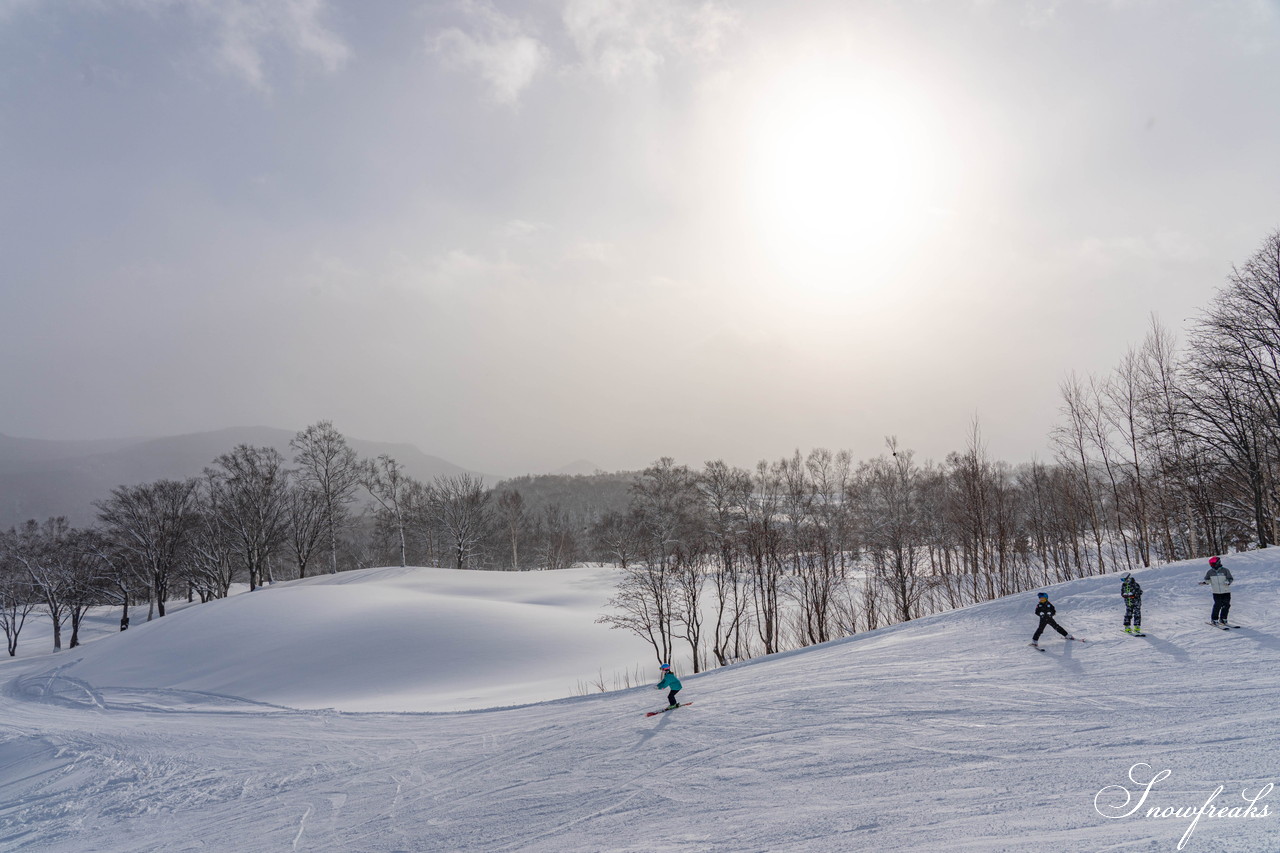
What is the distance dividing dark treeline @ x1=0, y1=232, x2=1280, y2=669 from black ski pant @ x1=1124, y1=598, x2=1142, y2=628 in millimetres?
13175

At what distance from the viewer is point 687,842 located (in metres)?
6.45

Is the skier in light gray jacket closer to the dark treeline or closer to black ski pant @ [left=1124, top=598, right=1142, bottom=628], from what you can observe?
black ski pant @ [left=1124, top=598, right=1142, bottom=628]

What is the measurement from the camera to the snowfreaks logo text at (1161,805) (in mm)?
5207

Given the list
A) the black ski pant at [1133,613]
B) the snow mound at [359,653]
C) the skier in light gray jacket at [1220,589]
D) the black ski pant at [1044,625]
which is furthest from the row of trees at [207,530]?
the skier in light gray jacket at [1220,589]

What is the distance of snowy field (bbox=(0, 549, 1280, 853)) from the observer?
6.07 meters

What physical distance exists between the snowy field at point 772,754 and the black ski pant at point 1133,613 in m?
0.35

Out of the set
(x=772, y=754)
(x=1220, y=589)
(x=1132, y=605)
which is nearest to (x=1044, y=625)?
(x=1132, y=605)

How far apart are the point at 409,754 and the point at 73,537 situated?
217 ft

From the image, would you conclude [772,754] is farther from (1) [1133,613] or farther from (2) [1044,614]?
(1) [1133,613]

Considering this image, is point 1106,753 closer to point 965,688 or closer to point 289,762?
point 965,688

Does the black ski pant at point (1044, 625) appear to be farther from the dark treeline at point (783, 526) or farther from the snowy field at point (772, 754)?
the dark treeline at point (783, 526)

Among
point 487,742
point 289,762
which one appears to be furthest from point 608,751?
point 289,762

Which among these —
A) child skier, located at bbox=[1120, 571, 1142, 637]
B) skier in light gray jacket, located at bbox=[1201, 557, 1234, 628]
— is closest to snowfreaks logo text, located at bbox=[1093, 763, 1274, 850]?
child skier, located at bbox=[1120, 571, 1142, 637]

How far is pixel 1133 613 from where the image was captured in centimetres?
1140
